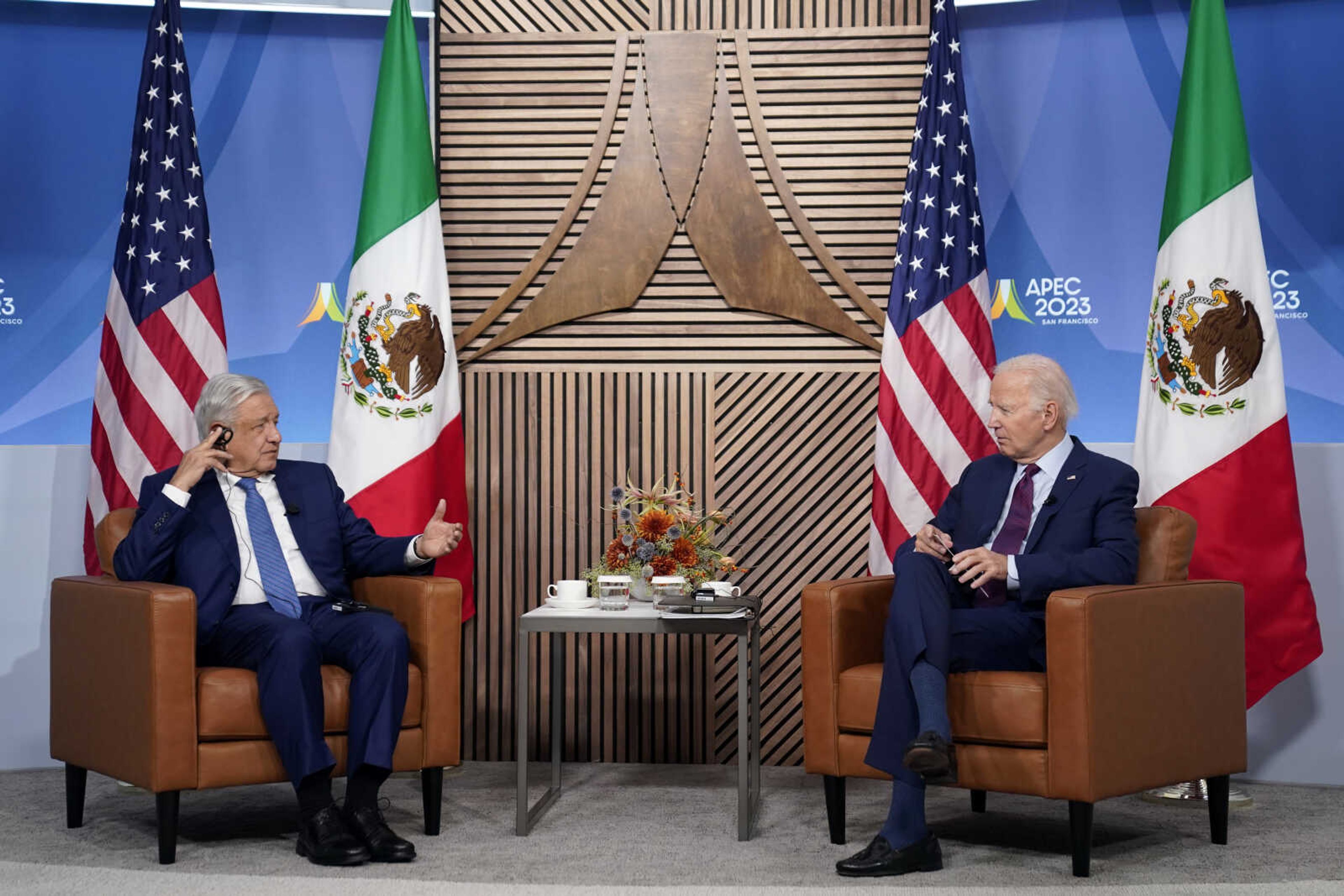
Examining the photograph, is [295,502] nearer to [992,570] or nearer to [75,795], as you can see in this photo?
[75,795]

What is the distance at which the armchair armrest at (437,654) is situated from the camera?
10.8 feet

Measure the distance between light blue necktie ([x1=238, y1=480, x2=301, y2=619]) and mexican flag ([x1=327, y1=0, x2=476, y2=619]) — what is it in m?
0.85

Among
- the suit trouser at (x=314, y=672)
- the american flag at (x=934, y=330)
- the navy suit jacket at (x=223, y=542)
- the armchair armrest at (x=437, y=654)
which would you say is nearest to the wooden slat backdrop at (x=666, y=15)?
the american flag at (x=934, y=330)

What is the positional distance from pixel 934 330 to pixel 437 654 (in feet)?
6.59

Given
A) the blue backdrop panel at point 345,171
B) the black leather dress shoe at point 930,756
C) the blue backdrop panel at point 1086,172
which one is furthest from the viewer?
the blue backdrop panel at point 1086,172

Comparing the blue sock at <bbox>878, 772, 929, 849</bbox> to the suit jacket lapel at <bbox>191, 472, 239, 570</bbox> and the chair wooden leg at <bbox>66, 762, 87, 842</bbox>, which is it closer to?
the suit jacket lapel at <bbox>191, 472, 239, 570</bbox>

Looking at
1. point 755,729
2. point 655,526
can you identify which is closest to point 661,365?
point 655,526

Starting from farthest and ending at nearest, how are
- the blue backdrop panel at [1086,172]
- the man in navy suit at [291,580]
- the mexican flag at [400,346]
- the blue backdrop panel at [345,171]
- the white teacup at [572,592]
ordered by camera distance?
the blue backdrop panel at [1086,172] → the blue backdrop panel at [345,171] → the mexican flag at [400,346] → the white teacup at [572,592] → the man in navy suit at [291,580]

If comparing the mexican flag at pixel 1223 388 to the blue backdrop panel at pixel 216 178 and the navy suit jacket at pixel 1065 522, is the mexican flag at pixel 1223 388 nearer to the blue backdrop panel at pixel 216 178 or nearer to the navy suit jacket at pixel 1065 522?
the navy suit jacket at pixel 1065 522

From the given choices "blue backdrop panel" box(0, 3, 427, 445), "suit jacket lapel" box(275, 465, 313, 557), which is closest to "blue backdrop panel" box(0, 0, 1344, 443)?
"blue backdrop panel" box(0, 3, 427, 445)

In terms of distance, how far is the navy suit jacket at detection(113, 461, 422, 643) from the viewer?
3.21 m

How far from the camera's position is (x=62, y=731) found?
3.41 meters

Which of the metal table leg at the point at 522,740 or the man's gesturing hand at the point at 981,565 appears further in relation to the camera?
the metal table leg at the point at 522,740

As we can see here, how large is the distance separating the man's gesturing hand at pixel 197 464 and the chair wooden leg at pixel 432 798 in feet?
3.12
